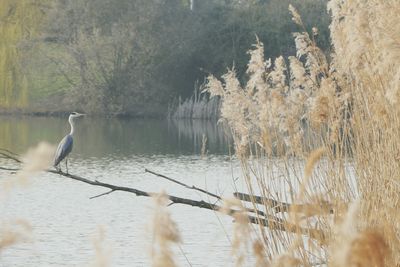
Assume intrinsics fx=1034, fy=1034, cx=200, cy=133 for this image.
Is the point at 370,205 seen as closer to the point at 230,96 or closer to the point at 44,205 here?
the point at 230,96

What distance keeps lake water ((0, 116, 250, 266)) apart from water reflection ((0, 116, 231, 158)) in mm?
29

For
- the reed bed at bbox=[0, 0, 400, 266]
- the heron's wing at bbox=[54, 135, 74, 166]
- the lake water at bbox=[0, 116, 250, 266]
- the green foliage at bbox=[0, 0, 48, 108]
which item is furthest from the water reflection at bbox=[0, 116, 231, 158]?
the reed bed at bbox=[0, 0, 400, 266]

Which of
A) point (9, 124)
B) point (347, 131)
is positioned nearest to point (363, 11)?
point (347, 131)

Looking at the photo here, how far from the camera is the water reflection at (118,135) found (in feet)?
Answer: 88.4

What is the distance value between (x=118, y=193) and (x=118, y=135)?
37.0ft

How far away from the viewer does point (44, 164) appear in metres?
2.14

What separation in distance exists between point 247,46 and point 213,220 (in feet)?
75.1

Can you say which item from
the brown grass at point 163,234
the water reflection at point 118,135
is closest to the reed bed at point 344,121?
the brown grass at point 163,234

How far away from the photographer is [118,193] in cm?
2000

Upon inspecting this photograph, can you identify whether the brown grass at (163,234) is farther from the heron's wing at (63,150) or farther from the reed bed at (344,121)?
the heron's wing at (63,150)

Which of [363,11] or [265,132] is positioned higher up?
[363,11]

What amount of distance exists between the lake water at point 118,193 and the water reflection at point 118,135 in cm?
3

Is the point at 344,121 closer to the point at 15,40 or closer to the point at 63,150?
the point at 63,150

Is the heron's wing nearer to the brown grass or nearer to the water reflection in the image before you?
the water reflection
